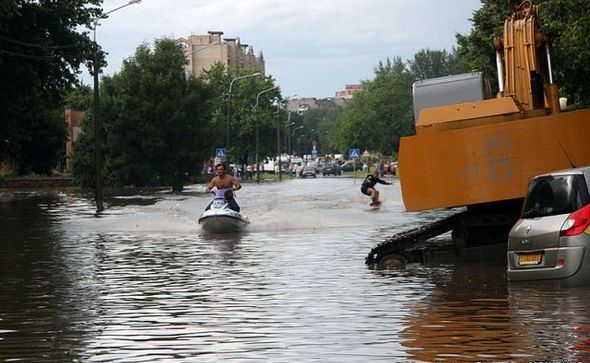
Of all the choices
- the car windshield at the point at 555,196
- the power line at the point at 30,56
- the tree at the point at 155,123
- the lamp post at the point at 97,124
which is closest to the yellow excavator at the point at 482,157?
the car windshield at the point at 555,196

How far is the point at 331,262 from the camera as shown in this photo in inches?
846

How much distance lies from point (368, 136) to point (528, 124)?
500 feet

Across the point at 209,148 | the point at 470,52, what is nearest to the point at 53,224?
the point at 470,52

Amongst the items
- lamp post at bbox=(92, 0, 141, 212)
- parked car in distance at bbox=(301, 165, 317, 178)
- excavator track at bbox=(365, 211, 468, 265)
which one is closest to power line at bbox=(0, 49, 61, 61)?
lamp post at bbox=(92, 0, 141, 212)

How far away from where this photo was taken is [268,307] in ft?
49.1

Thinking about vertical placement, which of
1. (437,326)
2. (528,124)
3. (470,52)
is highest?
(470,52)

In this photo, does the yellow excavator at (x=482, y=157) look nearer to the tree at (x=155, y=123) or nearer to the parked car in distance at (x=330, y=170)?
the tree at (x=155, y=123)

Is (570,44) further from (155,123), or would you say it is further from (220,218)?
(155,123)

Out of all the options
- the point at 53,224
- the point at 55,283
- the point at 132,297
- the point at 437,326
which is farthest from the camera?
the point at 53,224

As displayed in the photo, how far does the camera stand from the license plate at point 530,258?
1600cm

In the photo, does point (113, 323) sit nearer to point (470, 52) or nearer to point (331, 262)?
point (331, 262)

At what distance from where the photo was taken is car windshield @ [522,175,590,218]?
1583 centimetres

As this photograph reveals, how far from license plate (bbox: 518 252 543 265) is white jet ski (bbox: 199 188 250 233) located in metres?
15.5

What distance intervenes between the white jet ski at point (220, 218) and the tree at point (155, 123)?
165 ft
